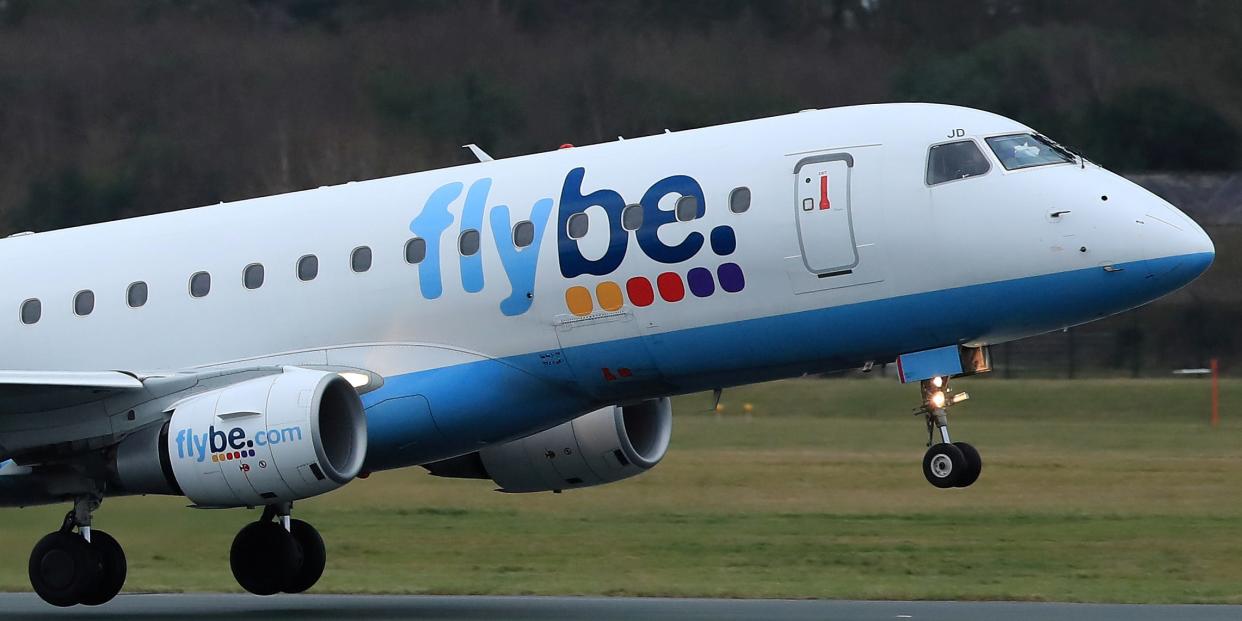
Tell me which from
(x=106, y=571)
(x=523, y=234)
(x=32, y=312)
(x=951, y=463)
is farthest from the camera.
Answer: (x=32, y=312)

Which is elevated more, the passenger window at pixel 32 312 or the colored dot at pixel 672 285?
the passenger window at pixel 32 312

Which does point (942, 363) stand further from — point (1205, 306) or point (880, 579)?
point (1205, 306)

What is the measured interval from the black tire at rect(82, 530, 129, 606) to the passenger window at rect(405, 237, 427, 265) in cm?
406

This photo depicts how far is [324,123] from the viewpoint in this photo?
3291 cm

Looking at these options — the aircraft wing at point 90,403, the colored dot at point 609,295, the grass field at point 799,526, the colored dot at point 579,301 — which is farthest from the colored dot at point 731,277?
the grass field at point 799,526

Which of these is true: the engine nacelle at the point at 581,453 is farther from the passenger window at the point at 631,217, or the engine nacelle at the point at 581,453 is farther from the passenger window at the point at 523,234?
the passenger window at the point at 631,217

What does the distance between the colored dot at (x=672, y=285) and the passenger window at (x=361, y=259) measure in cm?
296

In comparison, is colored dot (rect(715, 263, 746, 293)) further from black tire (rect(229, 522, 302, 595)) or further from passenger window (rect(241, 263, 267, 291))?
black tire (rect(229, 522, 302, 595))

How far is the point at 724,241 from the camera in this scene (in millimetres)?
17922

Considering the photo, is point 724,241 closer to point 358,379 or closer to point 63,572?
point 358,379

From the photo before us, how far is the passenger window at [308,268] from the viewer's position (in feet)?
64.6

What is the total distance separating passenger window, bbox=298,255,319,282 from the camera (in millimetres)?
19703

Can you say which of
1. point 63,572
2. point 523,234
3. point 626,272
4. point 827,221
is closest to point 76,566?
point 63,572

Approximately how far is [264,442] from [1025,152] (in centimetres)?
686
